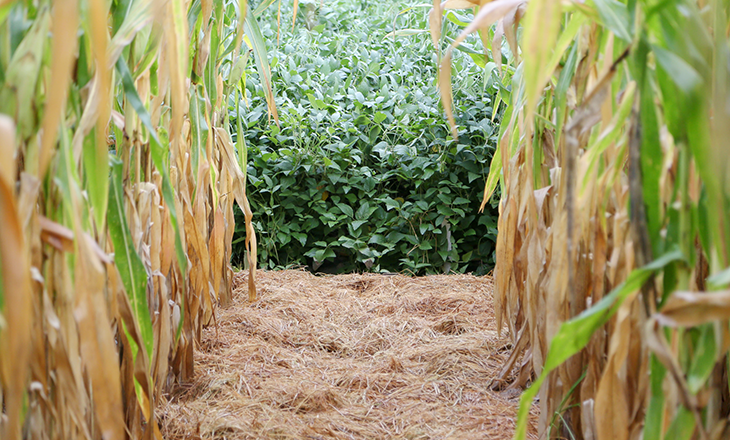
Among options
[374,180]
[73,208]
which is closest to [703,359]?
[73,208]

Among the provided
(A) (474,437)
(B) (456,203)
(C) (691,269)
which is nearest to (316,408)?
(A) (474,437)

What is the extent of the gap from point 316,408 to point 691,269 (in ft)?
2.71

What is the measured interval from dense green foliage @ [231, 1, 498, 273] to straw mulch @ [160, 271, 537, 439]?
0.55 metres

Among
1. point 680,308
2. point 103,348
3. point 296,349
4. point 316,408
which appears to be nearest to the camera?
point 680,308

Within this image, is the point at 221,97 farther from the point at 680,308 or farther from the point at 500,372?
the point at 680,308

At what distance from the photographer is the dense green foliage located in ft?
8.63

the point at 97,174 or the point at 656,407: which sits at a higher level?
the point at 97,174

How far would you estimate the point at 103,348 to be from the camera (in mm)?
515

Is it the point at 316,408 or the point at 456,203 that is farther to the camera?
the point at 456,203

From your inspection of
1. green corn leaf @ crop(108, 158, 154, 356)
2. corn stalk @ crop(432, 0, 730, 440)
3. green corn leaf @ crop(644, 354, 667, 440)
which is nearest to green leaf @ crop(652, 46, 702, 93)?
corn stalk @ crop(432, 0, 730, 440)

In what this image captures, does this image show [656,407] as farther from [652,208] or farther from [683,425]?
[652,208]

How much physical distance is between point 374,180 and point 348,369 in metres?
1.42

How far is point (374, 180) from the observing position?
2.66 m

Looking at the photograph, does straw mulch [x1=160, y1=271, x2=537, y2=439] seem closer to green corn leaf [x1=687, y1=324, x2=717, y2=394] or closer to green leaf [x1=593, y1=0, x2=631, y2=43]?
green corn leaf [x1=687, y1=324, x2=717, y2=394]
